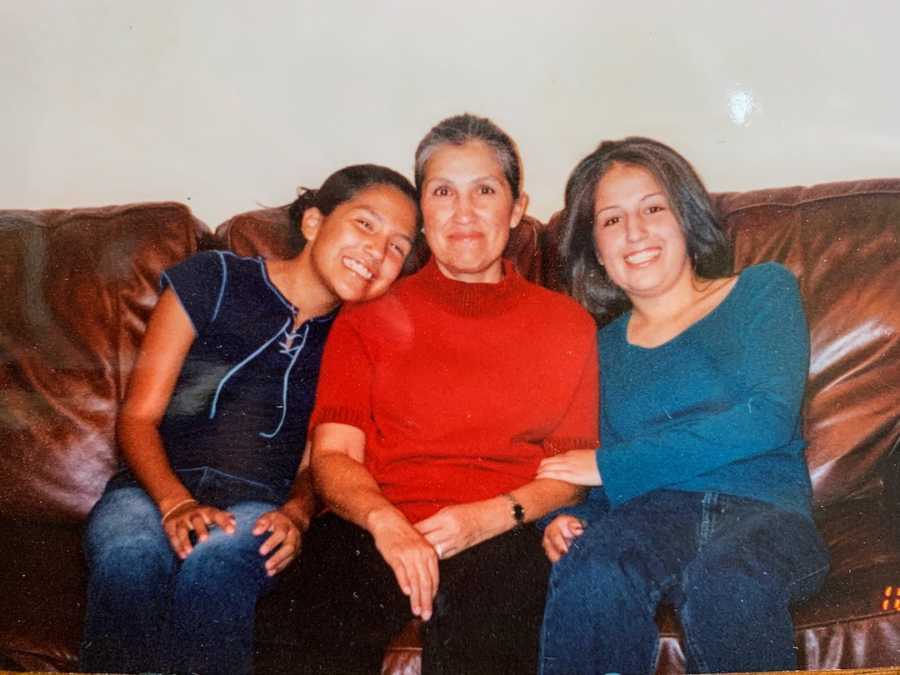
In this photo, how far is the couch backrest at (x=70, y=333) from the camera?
4.30 ft

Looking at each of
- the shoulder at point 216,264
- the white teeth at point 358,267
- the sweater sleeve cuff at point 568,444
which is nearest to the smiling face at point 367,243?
the white teeth at point 358,267

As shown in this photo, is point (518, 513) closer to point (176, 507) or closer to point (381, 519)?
point (381, 519)

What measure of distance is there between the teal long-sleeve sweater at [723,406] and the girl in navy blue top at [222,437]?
455 mm

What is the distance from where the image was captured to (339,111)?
1.26 metres

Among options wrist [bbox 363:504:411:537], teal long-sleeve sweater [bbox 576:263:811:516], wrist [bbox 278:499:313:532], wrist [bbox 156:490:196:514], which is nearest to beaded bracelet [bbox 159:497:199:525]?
wrist [bbox 156:490:196:514]

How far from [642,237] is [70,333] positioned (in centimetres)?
101

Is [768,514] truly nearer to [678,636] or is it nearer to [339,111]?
[678,636]

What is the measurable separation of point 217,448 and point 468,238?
0.53 metres

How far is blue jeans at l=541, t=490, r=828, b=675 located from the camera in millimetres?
958

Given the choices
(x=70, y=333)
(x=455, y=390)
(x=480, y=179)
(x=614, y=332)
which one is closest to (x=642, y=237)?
(x=614, y=332)

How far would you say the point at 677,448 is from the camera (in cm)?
109

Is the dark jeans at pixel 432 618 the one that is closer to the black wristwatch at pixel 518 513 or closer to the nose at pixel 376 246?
the black wristwatch at pixel 518 513

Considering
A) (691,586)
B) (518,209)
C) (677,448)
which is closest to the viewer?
(691,586)

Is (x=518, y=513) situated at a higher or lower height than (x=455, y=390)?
lower
